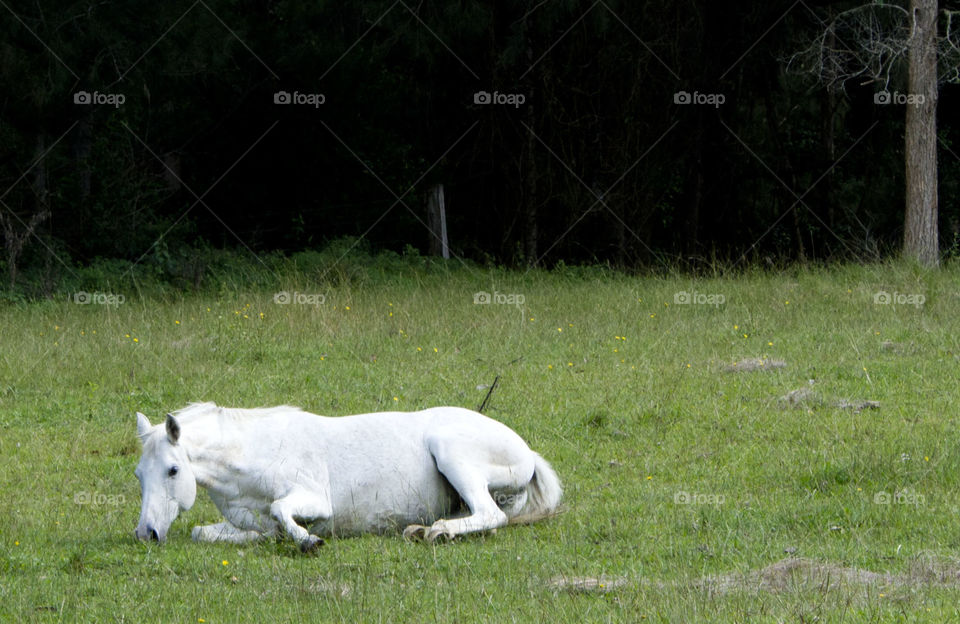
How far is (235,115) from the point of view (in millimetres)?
21094

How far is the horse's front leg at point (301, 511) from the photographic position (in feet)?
17.5

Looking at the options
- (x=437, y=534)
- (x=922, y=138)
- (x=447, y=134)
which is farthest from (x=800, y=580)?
(x=447, y=134)

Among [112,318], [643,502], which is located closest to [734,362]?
[643,502]

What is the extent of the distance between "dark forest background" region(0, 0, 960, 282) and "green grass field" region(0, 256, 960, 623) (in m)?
3.99

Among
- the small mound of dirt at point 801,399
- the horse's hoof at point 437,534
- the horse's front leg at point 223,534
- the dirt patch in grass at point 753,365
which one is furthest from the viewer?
the dirt patch in grass at point 753,365

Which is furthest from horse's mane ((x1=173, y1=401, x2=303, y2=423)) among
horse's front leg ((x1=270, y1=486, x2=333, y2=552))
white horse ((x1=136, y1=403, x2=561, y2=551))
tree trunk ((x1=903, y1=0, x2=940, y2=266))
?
tree trunk ((x1=903, y1=0, x2=940, y2=266))

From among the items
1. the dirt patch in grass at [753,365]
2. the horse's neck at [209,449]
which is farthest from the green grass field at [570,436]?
the horse's neck at [209,449]

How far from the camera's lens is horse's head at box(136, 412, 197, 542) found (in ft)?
17.3

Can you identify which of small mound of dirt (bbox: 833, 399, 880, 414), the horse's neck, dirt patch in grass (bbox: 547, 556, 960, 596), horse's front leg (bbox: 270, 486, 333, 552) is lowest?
dirt patch in grass (bbox: 547, 556, 960, 596)

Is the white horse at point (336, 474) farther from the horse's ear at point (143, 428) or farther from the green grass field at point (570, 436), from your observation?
the green grass field at point (570, 436)

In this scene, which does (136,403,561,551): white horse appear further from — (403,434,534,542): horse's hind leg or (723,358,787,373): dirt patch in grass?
(723,358,787,373): dirt patch in grass

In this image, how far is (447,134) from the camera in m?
20.6

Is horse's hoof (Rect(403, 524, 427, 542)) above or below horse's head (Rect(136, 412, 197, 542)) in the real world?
below

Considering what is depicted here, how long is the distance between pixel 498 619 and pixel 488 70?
15.7m
